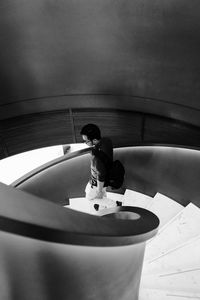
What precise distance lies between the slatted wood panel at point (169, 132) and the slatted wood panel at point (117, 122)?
0.55 ft

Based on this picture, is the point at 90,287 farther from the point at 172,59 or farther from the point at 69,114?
the point at 69,114

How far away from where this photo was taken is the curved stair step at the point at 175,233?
11.5ft

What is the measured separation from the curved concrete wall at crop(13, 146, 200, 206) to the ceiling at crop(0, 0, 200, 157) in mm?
569

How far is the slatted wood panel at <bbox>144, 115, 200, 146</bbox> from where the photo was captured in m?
4.65

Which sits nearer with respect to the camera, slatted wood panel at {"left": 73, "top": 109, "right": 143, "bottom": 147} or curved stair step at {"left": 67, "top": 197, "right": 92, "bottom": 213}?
curved stair step at {"left": 67, "top": 197, "right": 92, "bottom": 213}

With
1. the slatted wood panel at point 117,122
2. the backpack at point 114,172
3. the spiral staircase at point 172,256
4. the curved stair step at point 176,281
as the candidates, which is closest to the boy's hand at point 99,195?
the spiral staircase at point 172,256

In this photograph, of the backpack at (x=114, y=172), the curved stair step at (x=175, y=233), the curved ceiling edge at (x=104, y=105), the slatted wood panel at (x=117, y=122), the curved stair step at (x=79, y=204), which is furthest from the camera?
the slatted wood panel at (x=117, y=122)

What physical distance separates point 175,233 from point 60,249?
8.14ft

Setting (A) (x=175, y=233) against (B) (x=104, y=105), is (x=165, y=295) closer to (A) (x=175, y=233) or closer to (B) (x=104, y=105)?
(A) (x=175, y=233)

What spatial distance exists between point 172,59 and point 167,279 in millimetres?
2828

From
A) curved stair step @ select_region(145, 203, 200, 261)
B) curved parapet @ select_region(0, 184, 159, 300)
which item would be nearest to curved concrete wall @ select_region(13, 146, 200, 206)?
curved stair step @ select_region(145, 203, 200, 261)

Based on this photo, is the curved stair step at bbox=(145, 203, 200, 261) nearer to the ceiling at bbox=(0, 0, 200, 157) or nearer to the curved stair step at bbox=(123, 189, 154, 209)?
the curved stair step at bbox=(123, 189, 154, 209)

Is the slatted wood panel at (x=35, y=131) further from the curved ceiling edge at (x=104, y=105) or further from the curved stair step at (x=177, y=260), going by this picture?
the curved stair step at (x=177, y=260)

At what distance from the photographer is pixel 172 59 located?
13.8ft
